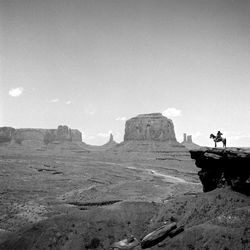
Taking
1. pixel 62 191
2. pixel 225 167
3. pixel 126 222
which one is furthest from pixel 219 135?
pixel 62 191

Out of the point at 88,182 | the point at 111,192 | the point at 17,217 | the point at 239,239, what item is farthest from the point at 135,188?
the point at 239,239

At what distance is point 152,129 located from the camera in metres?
188

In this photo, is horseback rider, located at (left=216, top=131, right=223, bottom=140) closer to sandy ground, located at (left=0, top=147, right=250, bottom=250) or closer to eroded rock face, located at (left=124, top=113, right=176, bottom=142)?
sandy ground, located at (left=0, top=147, right=250, bottom=250)

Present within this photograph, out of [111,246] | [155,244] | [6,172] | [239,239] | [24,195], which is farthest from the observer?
[6,172]

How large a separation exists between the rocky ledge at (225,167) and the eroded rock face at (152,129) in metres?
154

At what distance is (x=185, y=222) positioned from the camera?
25.2 m

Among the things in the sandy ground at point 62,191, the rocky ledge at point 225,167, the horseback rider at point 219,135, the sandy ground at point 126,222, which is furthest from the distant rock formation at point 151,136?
the rocky ledge at point 225,167

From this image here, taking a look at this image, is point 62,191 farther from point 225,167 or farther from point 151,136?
point 151,136

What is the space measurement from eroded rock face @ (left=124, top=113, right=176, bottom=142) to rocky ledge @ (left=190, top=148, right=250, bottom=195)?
153683 millimetres

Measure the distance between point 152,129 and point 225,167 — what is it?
6226 inches

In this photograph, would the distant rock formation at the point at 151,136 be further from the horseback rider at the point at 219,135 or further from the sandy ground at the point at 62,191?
the horseback rider at the point at 219,135

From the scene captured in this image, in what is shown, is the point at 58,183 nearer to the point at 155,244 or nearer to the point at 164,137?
the point at 155,244

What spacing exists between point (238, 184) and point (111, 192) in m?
41.4

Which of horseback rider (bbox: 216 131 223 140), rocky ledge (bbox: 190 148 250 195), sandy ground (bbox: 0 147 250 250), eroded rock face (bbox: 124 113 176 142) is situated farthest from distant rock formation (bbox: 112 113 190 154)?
rocky ledge (bbox: 190 148 250 195)
